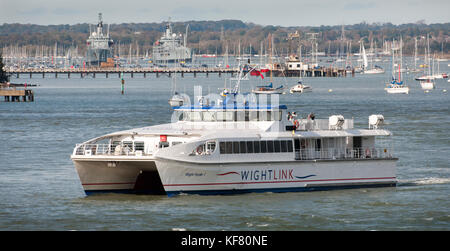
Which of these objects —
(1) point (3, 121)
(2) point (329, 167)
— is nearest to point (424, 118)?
(1) point (3, 121)

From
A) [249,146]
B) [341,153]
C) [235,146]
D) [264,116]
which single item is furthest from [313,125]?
[235,146]

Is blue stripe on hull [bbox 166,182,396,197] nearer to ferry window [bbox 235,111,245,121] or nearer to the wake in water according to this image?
the wake in water

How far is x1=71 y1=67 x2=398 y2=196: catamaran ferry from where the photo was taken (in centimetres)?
3244

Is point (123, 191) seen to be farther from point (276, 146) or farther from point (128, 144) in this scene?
point (276, 146)

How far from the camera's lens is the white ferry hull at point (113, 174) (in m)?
33.4

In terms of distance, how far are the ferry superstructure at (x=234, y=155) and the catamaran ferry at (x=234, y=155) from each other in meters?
0.04

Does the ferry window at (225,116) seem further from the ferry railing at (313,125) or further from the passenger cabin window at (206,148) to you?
the passenger cabin window at (206,148)

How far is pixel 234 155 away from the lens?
108 ft

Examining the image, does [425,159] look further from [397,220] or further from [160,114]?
[160,114]

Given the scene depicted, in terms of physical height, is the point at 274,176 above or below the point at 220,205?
above

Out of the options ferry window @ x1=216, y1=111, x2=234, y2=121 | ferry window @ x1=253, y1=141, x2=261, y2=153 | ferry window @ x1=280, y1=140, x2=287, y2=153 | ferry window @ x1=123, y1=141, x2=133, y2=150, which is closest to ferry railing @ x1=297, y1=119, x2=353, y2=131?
ferry window @ x1=280, y1=140, x2=287, y2=153

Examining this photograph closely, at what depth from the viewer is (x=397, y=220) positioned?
3103 centimetres

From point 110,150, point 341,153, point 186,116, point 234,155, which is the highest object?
point 186,116

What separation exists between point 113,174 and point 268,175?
21.5 feet
